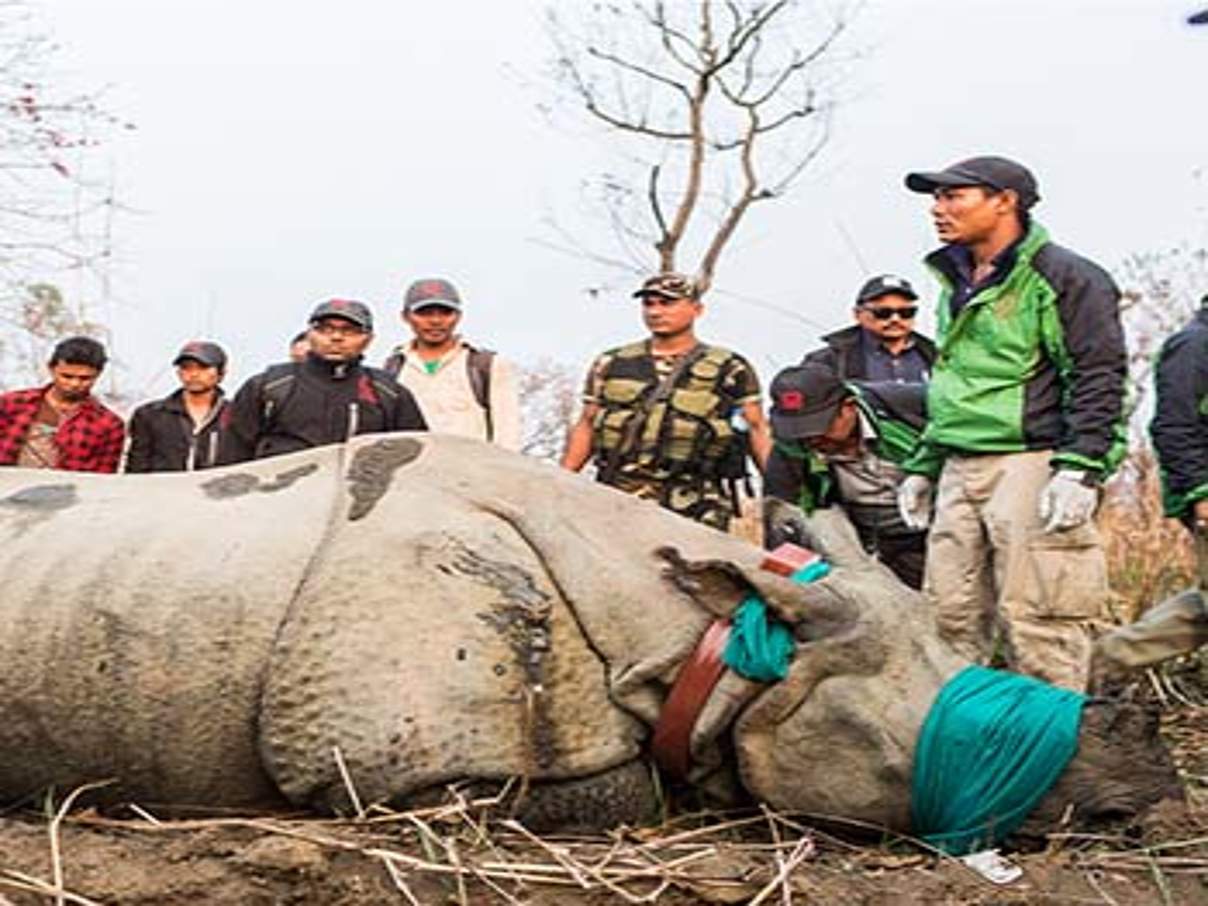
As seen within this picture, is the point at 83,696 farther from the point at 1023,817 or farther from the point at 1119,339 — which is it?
the point at 1119,339

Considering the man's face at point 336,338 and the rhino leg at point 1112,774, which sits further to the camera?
the man's face at point 336,338

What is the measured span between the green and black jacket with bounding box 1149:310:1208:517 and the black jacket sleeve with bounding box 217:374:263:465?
323cm

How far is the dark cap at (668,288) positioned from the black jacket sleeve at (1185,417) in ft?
6.71

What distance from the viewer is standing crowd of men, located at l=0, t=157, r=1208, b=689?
5.63m

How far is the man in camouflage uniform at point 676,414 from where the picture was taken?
23.2 ft

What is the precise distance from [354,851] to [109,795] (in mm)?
951

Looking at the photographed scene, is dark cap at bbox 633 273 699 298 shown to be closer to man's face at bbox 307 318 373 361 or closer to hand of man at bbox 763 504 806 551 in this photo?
man's face at bbox 307 318 373 361

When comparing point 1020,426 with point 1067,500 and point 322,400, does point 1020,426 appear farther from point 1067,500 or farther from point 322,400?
point 322,400

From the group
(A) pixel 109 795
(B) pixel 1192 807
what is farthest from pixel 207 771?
(B) pixel 1192 807

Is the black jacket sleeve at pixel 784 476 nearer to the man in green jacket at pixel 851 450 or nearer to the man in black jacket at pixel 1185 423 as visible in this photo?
the man in green jacket at pixel 851 450

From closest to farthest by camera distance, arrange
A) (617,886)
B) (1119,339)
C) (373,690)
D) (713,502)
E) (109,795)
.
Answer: (617,886), (373,690), (109,795), (1119,339), (713,502)

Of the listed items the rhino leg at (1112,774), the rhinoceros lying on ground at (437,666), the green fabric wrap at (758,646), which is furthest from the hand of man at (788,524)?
the rhino leg at (1112,774)

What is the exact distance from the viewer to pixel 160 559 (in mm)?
4367

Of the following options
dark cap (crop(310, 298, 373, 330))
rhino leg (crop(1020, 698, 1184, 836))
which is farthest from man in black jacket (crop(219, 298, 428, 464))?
rhino leg (crop(1020, 698, 1184, 836))
